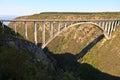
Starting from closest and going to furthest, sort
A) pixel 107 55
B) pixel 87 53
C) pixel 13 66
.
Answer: pixel 13 66
pixel 107 55
pixel 87 53

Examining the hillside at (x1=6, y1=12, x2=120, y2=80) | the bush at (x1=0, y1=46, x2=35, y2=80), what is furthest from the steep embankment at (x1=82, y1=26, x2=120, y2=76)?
the bush at (x1=0, y1=46, x2=35, y2=80)

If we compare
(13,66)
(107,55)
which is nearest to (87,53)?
(107,55)

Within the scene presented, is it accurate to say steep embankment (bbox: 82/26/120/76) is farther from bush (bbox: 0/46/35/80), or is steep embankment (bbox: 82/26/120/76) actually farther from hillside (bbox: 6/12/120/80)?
bush (bbox: 0/46/35/80)

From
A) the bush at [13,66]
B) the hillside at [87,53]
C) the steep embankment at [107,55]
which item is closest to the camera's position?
the bush at [13,66]

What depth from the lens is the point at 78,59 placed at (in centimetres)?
Answer: 12031

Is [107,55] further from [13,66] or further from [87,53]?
[13,66]

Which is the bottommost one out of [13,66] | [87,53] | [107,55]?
[87,53]

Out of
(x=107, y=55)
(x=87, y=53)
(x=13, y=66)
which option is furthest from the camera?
(x=87, y=53)

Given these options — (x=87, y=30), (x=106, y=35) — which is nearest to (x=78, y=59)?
(x=106, y=35)

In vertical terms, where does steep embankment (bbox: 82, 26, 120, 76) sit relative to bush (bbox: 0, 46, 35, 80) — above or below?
below

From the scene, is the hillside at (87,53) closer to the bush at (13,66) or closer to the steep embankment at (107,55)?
the steep embankment at (107,55)

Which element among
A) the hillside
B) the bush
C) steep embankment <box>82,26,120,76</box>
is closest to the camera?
the bush

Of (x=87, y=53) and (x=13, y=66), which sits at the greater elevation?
(x=13, y=66)

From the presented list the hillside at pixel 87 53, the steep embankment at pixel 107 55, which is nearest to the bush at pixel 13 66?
the hillside at pixel 87 53
